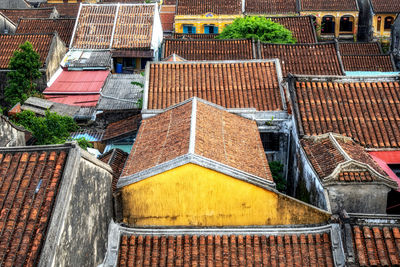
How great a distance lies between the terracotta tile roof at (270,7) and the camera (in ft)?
181

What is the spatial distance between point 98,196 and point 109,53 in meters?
26.4

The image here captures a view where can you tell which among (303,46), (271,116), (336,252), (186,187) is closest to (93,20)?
(303,46)

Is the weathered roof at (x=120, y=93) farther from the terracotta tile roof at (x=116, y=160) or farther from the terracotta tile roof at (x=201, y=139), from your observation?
the terracotta tile roof at (x=201, y=139)

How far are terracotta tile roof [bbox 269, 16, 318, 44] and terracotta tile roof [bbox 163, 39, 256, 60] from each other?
9500 mm

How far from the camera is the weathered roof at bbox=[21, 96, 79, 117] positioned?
31797 mm

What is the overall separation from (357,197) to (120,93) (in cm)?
1945

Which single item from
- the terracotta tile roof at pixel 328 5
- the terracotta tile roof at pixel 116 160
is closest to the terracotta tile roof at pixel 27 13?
the terracotta tile roof at pixel 328 5

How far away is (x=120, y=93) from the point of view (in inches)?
1339

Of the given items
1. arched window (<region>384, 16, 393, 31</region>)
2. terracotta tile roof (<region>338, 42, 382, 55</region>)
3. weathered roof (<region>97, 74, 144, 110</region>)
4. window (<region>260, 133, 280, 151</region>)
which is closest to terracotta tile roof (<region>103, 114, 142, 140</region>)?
weathered roof (<region>97, 74, 144, 110</region>)

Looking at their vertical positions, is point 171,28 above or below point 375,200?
above

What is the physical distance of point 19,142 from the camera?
25812mm

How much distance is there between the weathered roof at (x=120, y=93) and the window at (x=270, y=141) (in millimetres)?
9209

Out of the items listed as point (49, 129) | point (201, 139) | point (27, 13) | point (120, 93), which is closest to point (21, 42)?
point (120, 93)

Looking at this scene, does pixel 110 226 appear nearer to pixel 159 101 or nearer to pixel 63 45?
pixel 159 101
